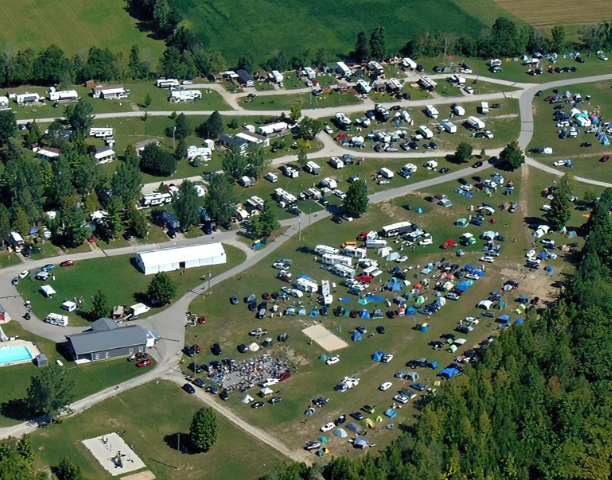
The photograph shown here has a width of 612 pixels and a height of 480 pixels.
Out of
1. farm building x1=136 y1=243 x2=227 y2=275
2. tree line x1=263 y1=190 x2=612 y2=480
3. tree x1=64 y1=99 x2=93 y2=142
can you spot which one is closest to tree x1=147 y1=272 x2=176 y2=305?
farm building x1=136 y1=243 x2=227 y2=275

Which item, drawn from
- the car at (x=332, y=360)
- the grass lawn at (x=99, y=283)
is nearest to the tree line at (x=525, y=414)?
the car at (x=332, y=360)

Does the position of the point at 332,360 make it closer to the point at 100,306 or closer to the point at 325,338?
the point at 325,338

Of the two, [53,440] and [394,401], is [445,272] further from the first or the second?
[53,440]

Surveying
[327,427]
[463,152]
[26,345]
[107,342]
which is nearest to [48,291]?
[26,345]

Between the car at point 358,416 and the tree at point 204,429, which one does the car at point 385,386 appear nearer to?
the car at point 358,416

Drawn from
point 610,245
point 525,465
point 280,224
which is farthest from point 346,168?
point 525,465

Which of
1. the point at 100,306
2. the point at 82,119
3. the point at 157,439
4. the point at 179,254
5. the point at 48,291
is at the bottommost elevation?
the point at 157,439

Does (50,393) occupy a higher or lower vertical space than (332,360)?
higher
